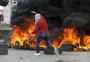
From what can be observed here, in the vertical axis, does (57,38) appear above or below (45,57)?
above

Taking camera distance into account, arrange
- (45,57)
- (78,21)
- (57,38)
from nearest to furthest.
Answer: (45,57), (78,21), (57,38)

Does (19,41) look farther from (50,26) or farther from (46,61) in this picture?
(46,61)

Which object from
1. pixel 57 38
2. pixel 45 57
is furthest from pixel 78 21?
pixel 45 57

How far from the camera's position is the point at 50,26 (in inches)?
726

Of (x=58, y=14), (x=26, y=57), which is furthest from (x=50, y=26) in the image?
(x=26, y=57)

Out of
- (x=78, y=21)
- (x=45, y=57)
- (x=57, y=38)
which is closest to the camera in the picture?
(x=45, y=57)

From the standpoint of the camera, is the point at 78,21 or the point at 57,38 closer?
the point at 78,21

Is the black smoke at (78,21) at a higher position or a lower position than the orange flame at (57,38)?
higher

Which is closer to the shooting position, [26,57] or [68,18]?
[26,57]

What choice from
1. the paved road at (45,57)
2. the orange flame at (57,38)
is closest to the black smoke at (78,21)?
the orange flame at (57,38)

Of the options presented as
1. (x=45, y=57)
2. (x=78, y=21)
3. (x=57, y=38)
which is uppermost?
(x=78, y=21)

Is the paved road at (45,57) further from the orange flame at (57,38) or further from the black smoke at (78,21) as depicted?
the black smoke at (78,21)

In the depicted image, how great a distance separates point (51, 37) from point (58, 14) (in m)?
1.15

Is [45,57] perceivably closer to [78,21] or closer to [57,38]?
[78,21]
